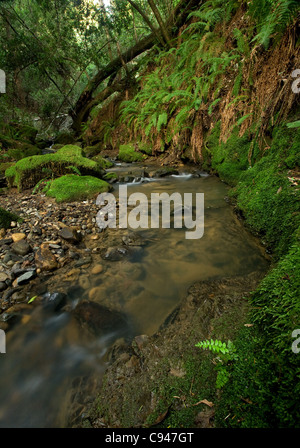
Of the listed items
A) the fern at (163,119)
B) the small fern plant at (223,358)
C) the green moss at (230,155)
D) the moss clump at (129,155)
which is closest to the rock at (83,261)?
the small fern plant at (223,358)

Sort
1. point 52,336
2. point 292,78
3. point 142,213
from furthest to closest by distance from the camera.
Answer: point 142,213 → point 292,78 → point 52,336

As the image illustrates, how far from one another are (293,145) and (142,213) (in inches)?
107

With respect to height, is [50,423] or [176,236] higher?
[176,236]

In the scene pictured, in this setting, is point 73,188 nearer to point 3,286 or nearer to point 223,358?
point 3,286

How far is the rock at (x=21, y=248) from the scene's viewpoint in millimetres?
2773

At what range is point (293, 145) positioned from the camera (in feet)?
9.35

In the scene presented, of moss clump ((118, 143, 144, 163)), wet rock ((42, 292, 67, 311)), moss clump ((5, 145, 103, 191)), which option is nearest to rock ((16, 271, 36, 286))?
wet rock ((42, 292, 67, 311))

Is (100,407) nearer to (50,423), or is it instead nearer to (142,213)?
(50,423)

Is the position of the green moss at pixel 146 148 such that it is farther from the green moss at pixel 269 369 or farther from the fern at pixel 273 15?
the green moss at pixel 269 369

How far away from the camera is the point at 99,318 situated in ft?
6.58

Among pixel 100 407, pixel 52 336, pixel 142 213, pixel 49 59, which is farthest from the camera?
pixel 49 59

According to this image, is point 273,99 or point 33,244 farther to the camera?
point 273,99
